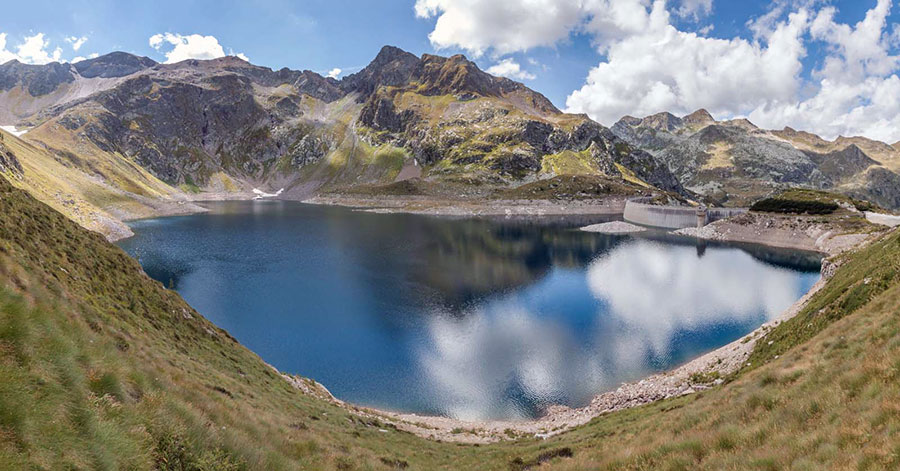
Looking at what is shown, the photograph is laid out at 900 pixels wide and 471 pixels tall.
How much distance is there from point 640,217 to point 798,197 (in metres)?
54.2

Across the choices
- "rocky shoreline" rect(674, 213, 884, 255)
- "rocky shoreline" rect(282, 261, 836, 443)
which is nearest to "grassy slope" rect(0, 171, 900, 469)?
"rocky shoreline" rect(282, 261, 836, 443)

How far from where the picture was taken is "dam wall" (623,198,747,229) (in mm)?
158125

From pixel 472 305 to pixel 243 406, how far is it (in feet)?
156

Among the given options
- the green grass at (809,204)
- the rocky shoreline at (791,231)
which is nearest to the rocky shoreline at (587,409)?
the rocky shoreline at (791,231)

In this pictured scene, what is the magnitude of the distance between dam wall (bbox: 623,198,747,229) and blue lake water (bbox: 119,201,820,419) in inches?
1583

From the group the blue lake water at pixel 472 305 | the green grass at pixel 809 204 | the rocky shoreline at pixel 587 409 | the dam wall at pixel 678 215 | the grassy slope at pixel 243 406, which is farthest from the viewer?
the dam wall at pixel 678 215

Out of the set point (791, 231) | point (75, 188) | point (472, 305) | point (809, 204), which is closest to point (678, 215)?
point (809, 204)

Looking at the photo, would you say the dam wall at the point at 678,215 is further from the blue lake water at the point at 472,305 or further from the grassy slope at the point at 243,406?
the grassy slope at the point at 243,406

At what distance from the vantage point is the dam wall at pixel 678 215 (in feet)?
519

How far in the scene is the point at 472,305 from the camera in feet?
206

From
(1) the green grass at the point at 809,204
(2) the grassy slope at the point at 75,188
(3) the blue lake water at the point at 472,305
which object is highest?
(1) the green grass at the point at 809,204

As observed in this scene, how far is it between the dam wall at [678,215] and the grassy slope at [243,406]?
152 meters

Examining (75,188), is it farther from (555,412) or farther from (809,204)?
(809,204)

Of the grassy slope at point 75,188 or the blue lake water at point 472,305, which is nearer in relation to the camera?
the blue lake water at point 472,305
